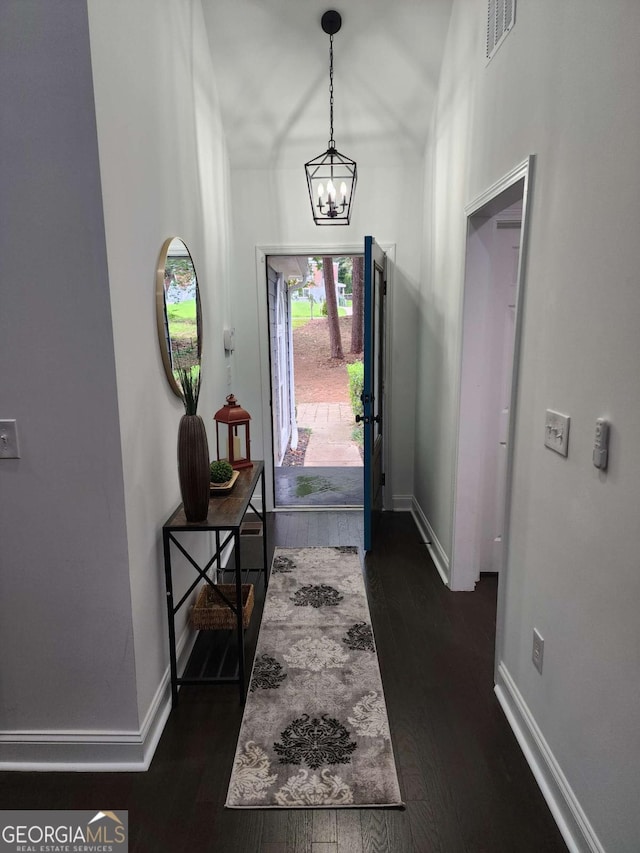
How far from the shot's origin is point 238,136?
3.84 metres

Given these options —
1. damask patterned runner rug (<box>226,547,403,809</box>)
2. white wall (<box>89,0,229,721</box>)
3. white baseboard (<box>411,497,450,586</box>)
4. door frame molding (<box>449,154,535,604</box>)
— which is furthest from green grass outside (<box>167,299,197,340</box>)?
white baseboard (<box>411,497,450,586</box>)

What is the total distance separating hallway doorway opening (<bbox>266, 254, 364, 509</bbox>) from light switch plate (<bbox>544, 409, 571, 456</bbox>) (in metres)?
2.82

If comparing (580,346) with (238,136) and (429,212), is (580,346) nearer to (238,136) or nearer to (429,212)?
(429,212)

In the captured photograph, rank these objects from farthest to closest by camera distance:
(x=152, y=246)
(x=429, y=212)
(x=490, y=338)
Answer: (x=429, y=212), (x=490, y=338), (x=152, y=246)

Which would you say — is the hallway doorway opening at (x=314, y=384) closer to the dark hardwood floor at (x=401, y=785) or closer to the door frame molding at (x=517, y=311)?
the door frame molding at (x=517, y=311)

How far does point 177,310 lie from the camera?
2.44 m

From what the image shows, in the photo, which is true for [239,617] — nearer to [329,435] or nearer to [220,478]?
[220,478]

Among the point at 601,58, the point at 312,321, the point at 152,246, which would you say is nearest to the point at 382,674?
the point at 152,246

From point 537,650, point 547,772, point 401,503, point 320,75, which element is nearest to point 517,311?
point 537,650

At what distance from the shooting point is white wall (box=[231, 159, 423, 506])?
4.07m

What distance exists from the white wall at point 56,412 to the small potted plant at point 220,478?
71 centimetres

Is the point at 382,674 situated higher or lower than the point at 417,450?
lower

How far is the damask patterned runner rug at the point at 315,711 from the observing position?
Answer: 1808 mm

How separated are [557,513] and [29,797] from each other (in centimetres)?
192
